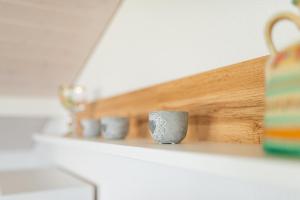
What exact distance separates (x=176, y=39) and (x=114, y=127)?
0.39 metres

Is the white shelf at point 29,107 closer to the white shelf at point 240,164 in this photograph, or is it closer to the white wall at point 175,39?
the white wall at point 175,39

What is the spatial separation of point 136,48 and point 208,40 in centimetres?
48

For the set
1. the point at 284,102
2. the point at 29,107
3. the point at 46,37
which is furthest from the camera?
the point at 29,107

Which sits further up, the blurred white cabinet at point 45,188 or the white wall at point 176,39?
the white wall at point 176,39

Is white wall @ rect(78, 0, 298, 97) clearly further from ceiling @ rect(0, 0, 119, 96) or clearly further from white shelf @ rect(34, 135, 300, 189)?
white shelf @ rect(34, 135, 300, 189)

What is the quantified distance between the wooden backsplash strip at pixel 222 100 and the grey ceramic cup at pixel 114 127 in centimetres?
14

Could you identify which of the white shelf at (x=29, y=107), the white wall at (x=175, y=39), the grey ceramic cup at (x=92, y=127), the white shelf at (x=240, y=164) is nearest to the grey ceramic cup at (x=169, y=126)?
the white shelf at (x=240, y=164)

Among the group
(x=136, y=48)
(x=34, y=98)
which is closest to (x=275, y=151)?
(x=136, y=48)

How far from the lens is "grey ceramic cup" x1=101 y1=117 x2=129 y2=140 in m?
1.03

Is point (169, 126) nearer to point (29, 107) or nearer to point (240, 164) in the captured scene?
point (240, 164)

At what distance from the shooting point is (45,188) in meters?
1.43

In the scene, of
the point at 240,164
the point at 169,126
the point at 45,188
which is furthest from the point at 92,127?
the point at 240,164

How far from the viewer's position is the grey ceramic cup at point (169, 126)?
2.45 feet

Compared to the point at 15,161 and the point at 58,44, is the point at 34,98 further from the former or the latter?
the point at 15,161
